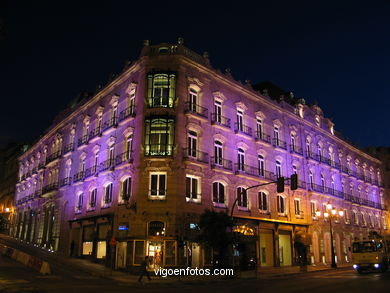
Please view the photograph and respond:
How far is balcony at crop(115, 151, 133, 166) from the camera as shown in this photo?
29.6m

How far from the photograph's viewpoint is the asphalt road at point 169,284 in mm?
16812

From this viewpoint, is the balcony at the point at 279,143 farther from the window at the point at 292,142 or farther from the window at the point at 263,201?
the window at the point at 263,201

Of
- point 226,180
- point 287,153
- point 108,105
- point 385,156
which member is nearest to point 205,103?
point 226,180

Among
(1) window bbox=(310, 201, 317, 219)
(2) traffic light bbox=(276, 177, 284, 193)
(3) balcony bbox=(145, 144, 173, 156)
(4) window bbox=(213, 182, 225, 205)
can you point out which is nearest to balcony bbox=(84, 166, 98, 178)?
(3) balcony bbox=(145, 144, 173, 156)

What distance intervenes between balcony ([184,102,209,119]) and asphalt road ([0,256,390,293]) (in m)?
13.7

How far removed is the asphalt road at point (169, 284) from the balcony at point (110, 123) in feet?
43.3

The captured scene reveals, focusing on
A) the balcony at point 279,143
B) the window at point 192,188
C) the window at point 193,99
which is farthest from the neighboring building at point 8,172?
the balcony at point 279,143

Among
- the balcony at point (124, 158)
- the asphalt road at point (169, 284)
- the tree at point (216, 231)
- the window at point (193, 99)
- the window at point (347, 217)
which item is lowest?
the asphalt road at point (169, 284)

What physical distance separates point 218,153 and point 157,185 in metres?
6.86

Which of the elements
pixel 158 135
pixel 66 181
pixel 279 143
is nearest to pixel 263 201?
pixel 279 143

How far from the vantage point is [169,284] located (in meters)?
21.4

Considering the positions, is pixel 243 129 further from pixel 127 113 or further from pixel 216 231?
pixel 216 231

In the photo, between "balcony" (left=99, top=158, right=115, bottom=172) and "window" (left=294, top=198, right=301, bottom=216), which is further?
"window" (left=294, top=198, right=301, bottom=216)

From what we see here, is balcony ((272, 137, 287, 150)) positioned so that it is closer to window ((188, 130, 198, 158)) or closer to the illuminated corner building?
the illuminated corner building
